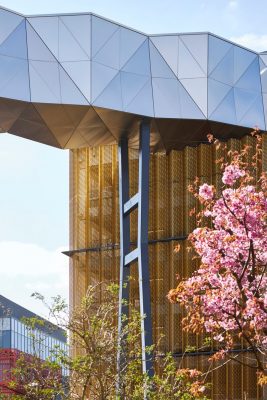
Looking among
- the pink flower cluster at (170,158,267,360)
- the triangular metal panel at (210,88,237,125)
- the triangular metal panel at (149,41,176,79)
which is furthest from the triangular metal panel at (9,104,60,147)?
the pink flower cluster at (170,158,267,360)

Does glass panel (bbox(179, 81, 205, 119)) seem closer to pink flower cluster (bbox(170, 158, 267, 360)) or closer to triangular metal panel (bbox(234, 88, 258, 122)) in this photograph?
triangular metal panel (bbox(234, 88, 258, 122))

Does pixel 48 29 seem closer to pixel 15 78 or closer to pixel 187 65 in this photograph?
pixel 15 78

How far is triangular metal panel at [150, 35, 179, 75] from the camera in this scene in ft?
83.7

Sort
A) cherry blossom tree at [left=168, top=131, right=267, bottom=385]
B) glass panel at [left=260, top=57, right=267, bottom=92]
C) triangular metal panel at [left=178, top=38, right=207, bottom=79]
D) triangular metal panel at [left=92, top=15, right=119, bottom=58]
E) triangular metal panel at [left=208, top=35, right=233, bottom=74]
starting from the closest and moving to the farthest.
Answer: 1. cherry blossom tree at [left=168, top=131, right=267, bottom=385]
2. triangular metal panel at [left=92, top=15, right=119, bottom=58]
3. triangular metal panel at [left=178, top=38, right=207, bottom=79]
4. triangular metal panel at [left=208, top=35, right=233, bottom=74]
5. glass panel at [left=260, top=57, right=267, bottom=92]

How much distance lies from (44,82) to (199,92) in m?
3.96

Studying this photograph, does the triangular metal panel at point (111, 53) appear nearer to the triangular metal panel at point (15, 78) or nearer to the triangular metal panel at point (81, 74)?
the triangular metal panel at point (81, 74)

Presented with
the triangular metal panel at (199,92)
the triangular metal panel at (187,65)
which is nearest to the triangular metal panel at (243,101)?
the triangular metal panel at (199,92)

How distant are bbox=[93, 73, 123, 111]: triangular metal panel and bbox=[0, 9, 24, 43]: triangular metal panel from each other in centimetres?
252

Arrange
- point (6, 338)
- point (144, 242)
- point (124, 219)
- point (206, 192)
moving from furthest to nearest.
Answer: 1. point (6, 338)
2. point (124, 219)
3. point (144, 242)
4. point (206, 192)

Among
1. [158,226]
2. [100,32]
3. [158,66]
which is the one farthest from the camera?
[158,226]

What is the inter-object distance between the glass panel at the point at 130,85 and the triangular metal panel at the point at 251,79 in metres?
2.76

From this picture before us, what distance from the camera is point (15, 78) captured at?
2377cm

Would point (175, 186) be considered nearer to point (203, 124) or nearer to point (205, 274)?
point (203, 124)

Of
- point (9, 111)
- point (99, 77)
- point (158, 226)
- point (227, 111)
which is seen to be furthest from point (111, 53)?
point (158, 226)
